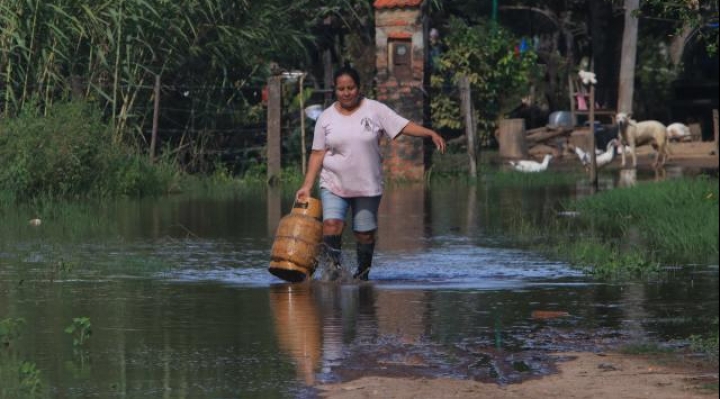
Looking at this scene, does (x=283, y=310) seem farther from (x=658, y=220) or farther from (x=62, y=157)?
(x=62, y=157)

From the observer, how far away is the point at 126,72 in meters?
22.9

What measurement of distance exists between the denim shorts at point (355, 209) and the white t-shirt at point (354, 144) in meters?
0.07

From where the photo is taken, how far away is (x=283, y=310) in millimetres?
10664

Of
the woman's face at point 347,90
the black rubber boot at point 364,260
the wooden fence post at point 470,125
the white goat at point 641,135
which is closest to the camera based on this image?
the woman's face at point 347,90

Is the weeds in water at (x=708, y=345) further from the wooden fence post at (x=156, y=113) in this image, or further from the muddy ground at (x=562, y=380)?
the wooden fence post at (x=156, y=113)

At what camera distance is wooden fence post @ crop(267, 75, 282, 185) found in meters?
24.8

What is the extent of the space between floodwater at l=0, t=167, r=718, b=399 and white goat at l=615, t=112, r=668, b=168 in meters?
14.0

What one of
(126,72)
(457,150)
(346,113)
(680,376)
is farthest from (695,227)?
(457,150)

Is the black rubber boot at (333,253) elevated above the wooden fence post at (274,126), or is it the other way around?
the wooden fence post at (274,126)

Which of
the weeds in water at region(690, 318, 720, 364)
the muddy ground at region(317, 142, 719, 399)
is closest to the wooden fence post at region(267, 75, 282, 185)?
the weeds in water at region(690, 318, 720, 364)

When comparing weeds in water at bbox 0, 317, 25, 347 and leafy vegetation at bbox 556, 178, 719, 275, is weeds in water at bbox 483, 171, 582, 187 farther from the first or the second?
weeds in water at bbox 0, 317, 25, 347

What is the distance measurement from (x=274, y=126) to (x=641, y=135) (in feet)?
29.2

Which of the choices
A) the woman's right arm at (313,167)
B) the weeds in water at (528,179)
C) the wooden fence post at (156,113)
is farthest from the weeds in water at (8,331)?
the weeds in water at (528,179)

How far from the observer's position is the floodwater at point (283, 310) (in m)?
8.29
